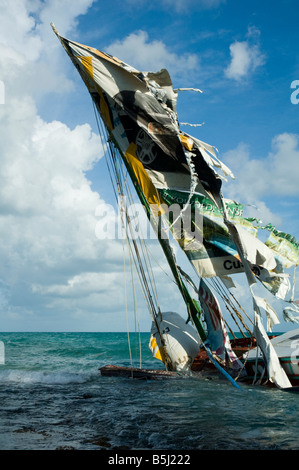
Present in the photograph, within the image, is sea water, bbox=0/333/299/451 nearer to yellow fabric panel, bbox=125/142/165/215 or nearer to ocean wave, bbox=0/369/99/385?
ocean wave, bbox=0/369/99/385

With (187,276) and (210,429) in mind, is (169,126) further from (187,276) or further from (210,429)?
(210,429)

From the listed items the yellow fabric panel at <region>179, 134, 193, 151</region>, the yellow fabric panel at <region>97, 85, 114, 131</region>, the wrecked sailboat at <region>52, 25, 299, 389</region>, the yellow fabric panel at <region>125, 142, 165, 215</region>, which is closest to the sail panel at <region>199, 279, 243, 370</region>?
the wrecked sailboat at <region>52, 25, 299, 389</region>

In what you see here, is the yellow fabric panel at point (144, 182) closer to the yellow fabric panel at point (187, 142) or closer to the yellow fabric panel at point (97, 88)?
the yellow fabric panel at point (97, 88)

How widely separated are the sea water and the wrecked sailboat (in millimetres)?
1442

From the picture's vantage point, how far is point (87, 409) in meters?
9.50

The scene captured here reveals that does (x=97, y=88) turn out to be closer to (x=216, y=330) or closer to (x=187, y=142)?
(x=187, y=142)

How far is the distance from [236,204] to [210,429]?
8039 mm

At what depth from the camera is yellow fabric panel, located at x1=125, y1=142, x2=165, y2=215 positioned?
13344 millimetres

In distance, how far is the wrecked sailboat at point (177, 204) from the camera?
1220 cm

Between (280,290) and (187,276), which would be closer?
(280,290)

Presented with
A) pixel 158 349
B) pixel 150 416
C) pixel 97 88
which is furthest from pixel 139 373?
pixel 97 88

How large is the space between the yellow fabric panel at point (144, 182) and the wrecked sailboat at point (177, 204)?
1.4 inches

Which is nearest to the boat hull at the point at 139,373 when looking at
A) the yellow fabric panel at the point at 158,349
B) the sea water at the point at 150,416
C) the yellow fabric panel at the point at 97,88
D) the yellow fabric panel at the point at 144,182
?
the sea water at the point at 150,416
